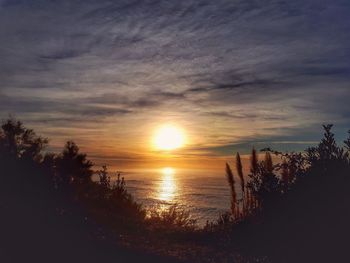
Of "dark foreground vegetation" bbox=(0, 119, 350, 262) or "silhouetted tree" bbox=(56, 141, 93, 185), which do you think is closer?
"dark foreground vegetation" bbox=(0, 119, 350, 262)

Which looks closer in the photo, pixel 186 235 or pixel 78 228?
pixel 78 228

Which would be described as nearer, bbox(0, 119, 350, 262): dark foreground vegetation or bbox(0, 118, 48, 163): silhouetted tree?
bbox(0, 119, 350, 262): dark foreground vegetation

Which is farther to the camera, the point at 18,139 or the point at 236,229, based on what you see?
the point at 18,139

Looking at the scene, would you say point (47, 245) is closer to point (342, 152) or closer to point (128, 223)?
point (128, 223)

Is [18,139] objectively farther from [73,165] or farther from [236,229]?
[236,229]

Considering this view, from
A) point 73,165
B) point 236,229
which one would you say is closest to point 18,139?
point 73,165

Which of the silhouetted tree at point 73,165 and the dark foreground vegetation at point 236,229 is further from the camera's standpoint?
the silhouetted tree at point 73,165

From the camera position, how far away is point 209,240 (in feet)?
42.0

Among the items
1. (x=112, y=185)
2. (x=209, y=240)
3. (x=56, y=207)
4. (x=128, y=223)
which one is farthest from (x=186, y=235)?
(x=112, y=185)

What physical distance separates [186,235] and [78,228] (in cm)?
334

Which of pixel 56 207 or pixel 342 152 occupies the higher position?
pixel 342 152

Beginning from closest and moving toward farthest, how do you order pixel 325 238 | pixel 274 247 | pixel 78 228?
pixel 325 238 → pixel 274 247 → pixel 78 228

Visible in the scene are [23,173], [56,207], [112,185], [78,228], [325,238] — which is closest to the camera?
[325,238]

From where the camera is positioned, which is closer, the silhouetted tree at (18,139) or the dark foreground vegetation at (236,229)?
the dark foreground vegetation at (236,229)
